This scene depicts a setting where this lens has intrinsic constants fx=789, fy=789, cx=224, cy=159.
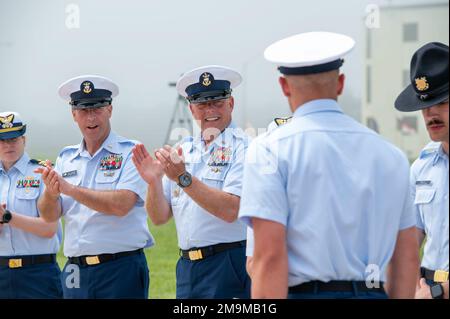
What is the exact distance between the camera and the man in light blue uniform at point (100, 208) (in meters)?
4.33

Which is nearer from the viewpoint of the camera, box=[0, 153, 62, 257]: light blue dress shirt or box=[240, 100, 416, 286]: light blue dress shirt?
box=[240, 100, 416, 286]: light blue dress shirt

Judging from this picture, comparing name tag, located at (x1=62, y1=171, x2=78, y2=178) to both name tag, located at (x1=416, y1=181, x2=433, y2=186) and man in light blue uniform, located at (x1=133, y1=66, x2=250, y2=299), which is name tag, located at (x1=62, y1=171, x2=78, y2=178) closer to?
man in light blue uniform, located at (x1=133, y1=66, x2=250, y2=299)

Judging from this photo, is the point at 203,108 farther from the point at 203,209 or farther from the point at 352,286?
the point at 352,286

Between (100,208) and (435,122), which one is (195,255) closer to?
(100,208)

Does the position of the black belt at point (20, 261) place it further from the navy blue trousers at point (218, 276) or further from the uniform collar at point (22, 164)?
the navy blue trousers at point (218, 276)

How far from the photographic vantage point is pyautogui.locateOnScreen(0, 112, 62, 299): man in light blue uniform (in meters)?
4.90

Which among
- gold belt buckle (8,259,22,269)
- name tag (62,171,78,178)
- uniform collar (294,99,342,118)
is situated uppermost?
uniform collar (294,99,342,118)

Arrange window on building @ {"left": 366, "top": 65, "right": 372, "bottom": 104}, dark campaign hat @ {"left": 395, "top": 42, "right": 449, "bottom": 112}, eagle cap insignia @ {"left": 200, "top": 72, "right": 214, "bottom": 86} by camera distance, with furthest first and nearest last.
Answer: window on building @ {"left": 366, "top": 65, "right": 372, "bottom": 104} → eagle cap insignia @ {"left": 200, "top": 72, "right": 214, "bottom": 86} → dark campaign hat @ {"left": 395, "top": 42, "right": 449, "bottom": 112}

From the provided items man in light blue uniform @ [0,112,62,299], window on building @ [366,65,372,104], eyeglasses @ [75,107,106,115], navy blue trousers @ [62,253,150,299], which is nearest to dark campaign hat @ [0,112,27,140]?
man in light blue uniform @ [0,112,62,299]

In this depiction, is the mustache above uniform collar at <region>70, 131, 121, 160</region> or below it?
above

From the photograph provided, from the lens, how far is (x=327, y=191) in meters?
2.49

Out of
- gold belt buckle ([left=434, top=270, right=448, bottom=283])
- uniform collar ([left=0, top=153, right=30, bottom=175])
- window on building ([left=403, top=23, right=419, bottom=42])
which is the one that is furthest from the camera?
window on building ([left=403, top=23, right=419, bottom=42])

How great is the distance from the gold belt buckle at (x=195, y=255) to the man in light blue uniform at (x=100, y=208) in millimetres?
404

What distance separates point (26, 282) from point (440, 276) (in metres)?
2.61
